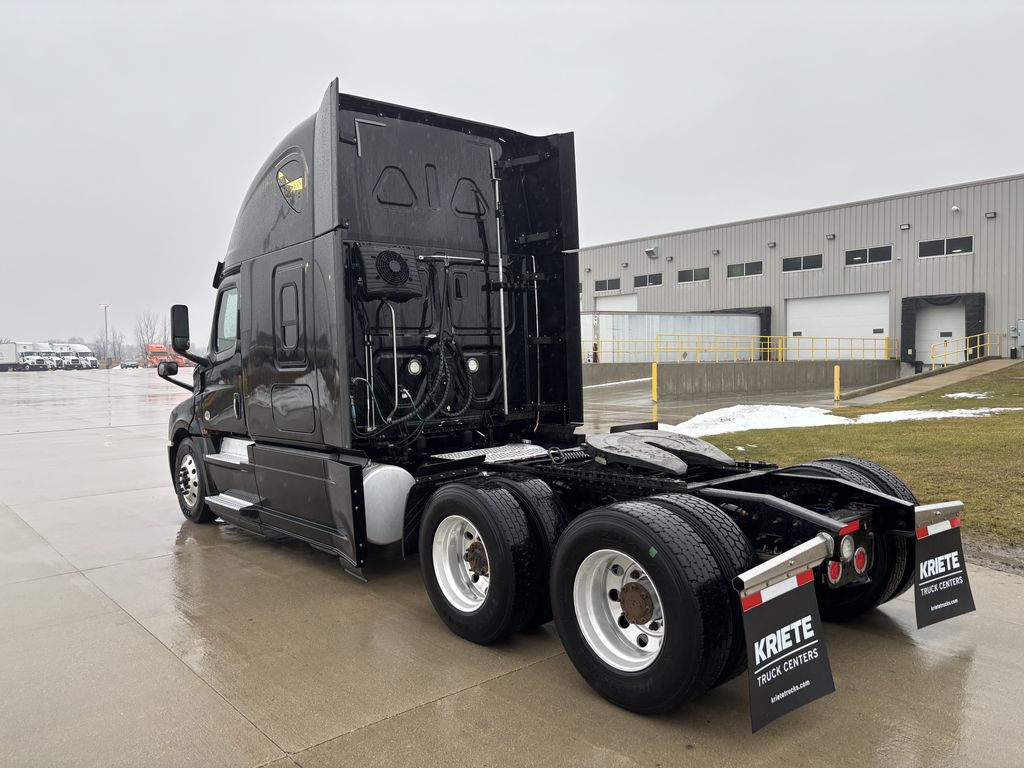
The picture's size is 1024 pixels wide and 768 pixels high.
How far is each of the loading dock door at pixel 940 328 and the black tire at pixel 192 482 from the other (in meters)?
31.6

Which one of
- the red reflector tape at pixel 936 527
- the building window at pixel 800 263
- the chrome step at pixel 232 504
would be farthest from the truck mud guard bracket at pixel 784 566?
the building window at pixel 800 263

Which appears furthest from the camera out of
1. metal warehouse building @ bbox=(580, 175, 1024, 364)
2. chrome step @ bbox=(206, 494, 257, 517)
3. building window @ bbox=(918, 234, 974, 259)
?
building window @ bbox=(918, 234, 974, 259)

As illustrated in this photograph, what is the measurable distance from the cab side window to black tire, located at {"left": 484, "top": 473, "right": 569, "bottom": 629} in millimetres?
3420

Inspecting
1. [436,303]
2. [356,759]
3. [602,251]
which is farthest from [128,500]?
[602,251]

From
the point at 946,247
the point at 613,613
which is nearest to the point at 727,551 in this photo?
the point at 613,613

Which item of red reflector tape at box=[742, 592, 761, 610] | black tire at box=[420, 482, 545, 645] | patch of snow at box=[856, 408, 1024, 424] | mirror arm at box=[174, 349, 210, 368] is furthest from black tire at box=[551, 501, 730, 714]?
patch of snow at box=[856, 408, 1024, 424]

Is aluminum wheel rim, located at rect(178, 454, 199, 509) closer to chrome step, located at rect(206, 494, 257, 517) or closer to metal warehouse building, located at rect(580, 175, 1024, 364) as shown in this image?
chrome step, located at rect(206, 494, 257, 517)

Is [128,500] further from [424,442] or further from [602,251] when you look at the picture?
[602,251]

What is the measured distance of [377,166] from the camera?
5.62 metres

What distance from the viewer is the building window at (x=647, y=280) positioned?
42.2 meters

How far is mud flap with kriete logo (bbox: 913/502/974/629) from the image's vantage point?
146 inches

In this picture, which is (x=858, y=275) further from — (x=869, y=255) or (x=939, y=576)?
(x=939, y=576)

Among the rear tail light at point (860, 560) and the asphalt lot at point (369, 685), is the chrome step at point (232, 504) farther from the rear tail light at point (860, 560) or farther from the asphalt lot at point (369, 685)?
the rear tail light at point (860, 560)

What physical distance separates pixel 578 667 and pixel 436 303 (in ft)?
10.3
